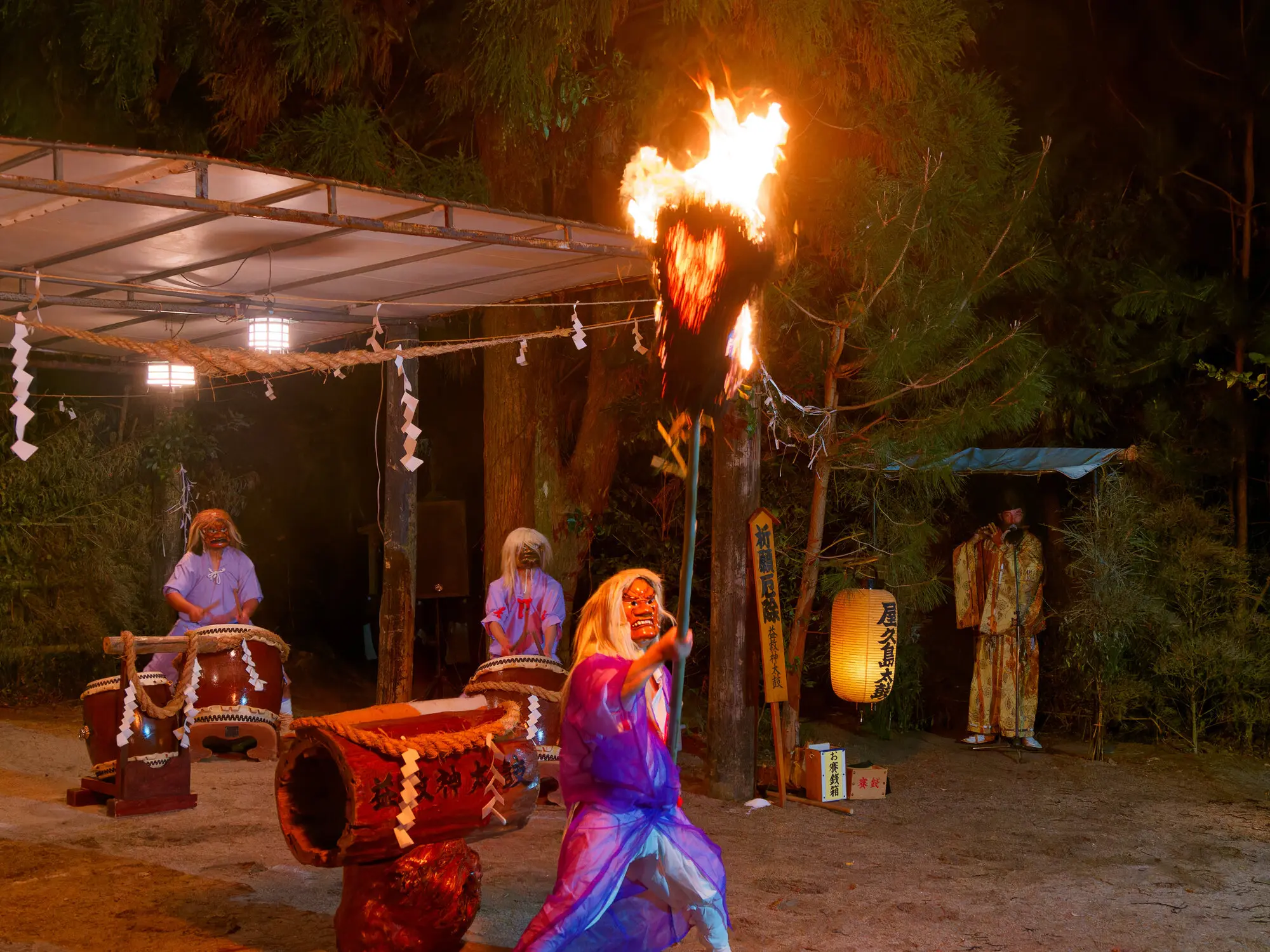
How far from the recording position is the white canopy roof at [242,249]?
21.4 feet

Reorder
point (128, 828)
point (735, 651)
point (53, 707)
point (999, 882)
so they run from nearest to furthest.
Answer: point (999, 882), point (128, 828), point (735, 651), point (53, 707)

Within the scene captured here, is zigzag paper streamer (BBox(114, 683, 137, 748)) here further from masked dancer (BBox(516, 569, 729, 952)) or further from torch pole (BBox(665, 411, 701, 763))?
torch pole (BBox(665, 411, 701, 763))

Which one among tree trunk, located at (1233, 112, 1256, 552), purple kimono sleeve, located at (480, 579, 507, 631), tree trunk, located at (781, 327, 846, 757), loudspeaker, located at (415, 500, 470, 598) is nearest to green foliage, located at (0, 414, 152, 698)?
loudspeaker, located at (415, 500, 470, 598)

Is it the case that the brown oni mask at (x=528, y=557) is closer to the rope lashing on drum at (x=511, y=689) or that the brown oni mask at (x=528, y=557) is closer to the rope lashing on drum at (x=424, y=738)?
the rope lashing on drum at (x=511, y=689)

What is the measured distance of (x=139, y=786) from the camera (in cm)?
785

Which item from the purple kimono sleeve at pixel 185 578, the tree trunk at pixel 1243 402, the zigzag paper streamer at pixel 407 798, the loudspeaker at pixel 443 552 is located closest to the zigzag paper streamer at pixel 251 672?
the purple kimono sleeve at pixel 185 578

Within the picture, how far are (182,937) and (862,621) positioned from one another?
5.19 m

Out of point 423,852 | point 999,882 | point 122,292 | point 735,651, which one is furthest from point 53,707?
point 999,882

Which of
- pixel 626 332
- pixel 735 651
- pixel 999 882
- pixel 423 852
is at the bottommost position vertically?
pixel 999 882

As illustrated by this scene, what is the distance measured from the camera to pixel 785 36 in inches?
373

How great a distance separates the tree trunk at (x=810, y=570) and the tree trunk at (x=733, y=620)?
1.58ft

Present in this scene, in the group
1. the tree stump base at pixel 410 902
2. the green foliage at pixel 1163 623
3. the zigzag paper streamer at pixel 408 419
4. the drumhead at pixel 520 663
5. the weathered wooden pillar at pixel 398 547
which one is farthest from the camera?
the green foliage at pixel 1163 623

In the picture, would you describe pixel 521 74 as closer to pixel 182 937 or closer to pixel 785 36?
pixel 785 36

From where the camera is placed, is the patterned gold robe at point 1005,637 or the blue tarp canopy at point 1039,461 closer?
the blue tarp canopy at point 1039,461
